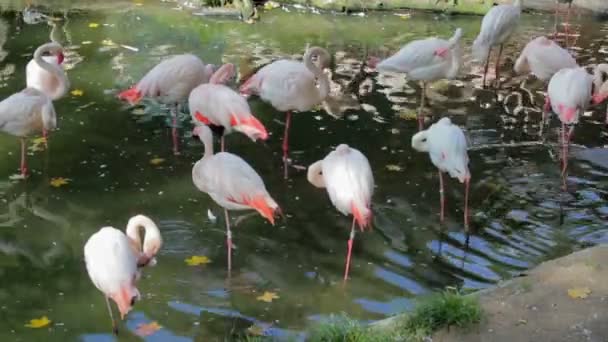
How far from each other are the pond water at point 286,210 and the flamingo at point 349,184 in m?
0.37

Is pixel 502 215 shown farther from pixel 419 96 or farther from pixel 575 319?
pixel 419 96

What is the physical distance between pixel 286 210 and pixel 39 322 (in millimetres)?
1879

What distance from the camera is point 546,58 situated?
721 centimetres

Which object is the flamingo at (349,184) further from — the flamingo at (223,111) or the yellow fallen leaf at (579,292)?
the yellow fallen leaf at (579,292)

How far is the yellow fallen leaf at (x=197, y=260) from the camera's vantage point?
473 centimetres

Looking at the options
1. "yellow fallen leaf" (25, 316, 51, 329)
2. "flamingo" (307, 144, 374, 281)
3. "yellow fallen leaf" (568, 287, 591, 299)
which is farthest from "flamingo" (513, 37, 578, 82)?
"yellow fallen leaf" (25, 316, 51, 329)

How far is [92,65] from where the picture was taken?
8.55 metres

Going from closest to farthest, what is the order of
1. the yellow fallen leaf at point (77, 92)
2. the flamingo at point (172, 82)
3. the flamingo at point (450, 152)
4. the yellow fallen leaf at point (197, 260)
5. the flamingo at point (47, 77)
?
1. the yellow fallen leaf at point (197, 260)
2. the flamingo at point (450, 152)
3. the flamingo at point (172, 82)
4. the flamingo at point (47, 77)
5. the yellow fallen leaf at point (77, 92)

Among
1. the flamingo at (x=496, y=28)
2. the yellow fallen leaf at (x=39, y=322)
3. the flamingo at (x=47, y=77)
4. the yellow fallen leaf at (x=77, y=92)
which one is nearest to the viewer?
the yellow fallen leaf at (x=39, y=322)

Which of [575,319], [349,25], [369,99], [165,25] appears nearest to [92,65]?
[165,25]

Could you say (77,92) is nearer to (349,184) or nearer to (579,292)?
(349,184)

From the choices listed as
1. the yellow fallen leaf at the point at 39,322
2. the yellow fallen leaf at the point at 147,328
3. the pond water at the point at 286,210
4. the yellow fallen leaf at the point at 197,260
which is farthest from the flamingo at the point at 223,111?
the yellow fallen leaf at the point at 39,322

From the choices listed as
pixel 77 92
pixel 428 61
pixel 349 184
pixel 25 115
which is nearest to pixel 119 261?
pixel 349 184

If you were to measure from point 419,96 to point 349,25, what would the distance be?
3156 millimetres
